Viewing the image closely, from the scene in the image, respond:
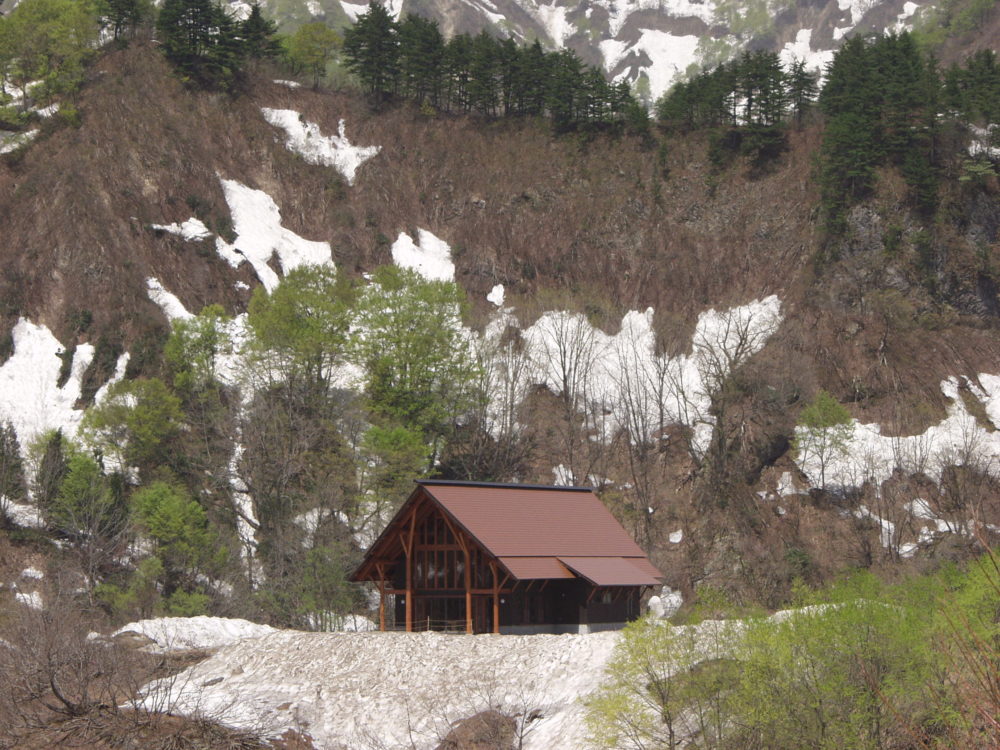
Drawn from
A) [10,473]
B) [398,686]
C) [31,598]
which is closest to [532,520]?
[398,686]

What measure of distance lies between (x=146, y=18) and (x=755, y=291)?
170 feet

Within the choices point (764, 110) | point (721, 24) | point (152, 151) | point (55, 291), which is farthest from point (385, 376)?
point (721, 24)

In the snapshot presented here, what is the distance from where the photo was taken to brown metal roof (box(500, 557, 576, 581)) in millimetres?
35250

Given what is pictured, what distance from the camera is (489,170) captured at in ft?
276

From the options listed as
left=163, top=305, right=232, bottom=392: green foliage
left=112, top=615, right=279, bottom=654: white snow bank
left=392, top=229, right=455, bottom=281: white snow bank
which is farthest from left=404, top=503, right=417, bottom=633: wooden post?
left=392, top=229, right=455, bottom=281: white snow bank

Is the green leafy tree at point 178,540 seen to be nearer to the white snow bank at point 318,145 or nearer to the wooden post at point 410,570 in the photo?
the wooden post at point 410,570

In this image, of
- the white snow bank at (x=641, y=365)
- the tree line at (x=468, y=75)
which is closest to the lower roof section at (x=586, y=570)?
the white snow bank at (x=641, y=365)

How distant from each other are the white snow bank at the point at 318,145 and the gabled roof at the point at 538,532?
47434 mm

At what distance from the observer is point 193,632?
3900 centimetres

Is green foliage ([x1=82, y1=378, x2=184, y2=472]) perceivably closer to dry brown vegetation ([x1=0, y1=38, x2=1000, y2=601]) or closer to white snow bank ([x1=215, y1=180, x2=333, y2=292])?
dry brown vegetation ([x1=0, y1=38, x2=1000, y2=601])

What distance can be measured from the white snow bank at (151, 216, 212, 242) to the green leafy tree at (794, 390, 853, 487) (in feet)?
130

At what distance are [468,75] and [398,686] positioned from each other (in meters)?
68.0

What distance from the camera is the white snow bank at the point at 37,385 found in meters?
60.4

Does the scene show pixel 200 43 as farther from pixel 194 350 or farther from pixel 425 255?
pixel 194 350
